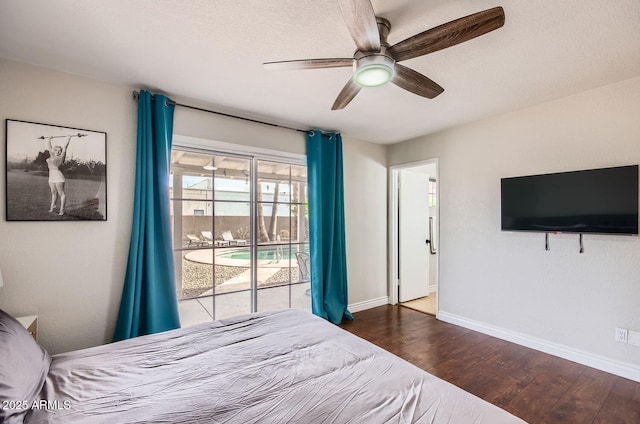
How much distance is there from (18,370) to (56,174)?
5.29 ft

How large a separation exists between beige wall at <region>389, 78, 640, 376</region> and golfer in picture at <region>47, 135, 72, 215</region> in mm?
3942

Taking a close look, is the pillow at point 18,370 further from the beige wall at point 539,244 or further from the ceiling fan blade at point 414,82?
the beige wall at point 539,244

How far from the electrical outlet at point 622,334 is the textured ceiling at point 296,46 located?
6.92 ft

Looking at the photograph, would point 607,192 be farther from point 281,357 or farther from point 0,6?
point 0,6

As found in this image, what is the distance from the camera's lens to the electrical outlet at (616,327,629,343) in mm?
2408

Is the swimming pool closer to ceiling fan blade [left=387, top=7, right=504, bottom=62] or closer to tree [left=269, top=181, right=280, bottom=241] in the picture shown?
tree [left=269, top=181, right=280, bottom=241]

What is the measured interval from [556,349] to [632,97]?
2344 mm

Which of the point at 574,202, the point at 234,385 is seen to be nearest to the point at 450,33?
the point at 234,385

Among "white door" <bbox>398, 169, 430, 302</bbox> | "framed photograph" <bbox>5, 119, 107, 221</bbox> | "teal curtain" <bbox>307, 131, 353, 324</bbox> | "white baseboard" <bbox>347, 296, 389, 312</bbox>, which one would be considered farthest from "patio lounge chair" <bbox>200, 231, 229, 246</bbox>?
"white door" <bbox>398, 169, 430, 302</bbox>

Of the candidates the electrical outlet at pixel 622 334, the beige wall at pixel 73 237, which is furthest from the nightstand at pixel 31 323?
the electrical outlet at pixel 622 334

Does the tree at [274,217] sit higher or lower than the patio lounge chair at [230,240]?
higher

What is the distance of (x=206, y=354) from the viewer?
1618 millimetres

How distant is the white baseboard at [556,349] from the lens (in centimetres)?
242

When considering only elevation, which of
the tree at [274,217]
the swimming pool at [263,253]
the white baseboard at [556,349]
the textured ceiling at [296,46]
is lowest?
the white baseboard at [556,349]
